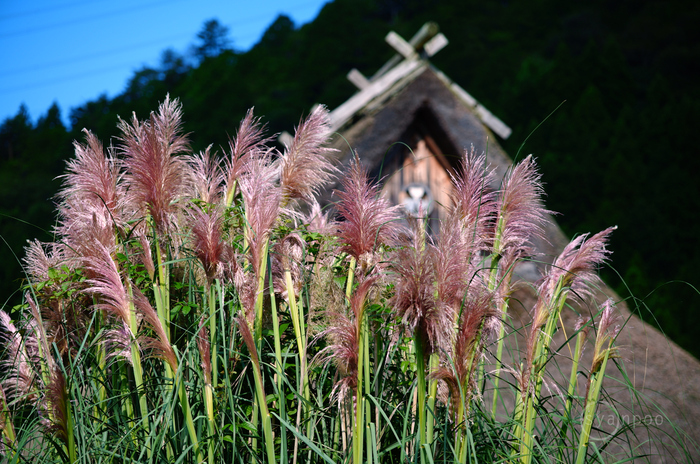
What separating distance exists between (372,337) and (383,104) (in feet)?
10.6

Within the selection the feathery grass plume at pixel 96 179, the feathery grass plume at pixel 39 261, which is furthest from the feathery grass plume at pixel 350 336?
the feathery grass plume at pixel 39 261

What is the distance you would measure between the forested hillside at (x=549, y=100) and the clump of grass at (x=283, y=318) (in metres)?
5.14

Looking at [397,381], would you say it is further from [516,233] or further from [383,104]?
[383,104]

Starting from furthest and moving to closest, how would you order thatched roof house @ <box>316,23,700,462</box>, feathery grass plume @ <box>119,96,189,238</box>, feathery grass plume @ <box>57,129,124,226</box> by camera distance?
1. thatched roof house @ <box>316,23,700,462</box>
2. feathery grass plume @ <box>57,129,124,226</box>
3. feathery grass plume @ <box>119,96,189,238</box>

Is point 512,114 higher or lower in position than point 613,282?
higher

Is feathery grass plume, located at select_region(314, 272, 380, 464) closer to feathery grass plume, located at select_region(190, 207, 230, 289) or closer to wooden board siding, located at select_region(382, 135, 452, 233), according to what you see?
feathery grass plume, located at select_region(190, 207, 230, 289)

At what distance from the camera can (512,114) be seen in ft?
50.0

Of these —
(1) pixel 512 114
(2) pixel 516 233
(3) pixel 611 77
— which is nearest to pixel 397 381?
(2) pixel 516 233

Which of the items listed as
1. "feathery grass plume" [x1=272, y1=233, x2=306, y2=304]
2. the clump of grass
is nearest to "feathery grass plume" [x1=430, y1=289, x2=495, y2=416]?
the clump of grass

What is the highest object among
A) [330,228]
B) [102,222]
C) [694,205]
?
[102,222]

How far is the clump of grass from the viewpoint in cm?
132

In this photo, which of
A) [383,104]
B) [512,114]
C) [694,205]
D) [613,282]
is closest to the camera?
[383,104]

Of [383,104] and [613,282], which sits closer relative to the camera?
[383,104]

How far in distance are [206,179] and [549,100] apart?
1534 centimetres
